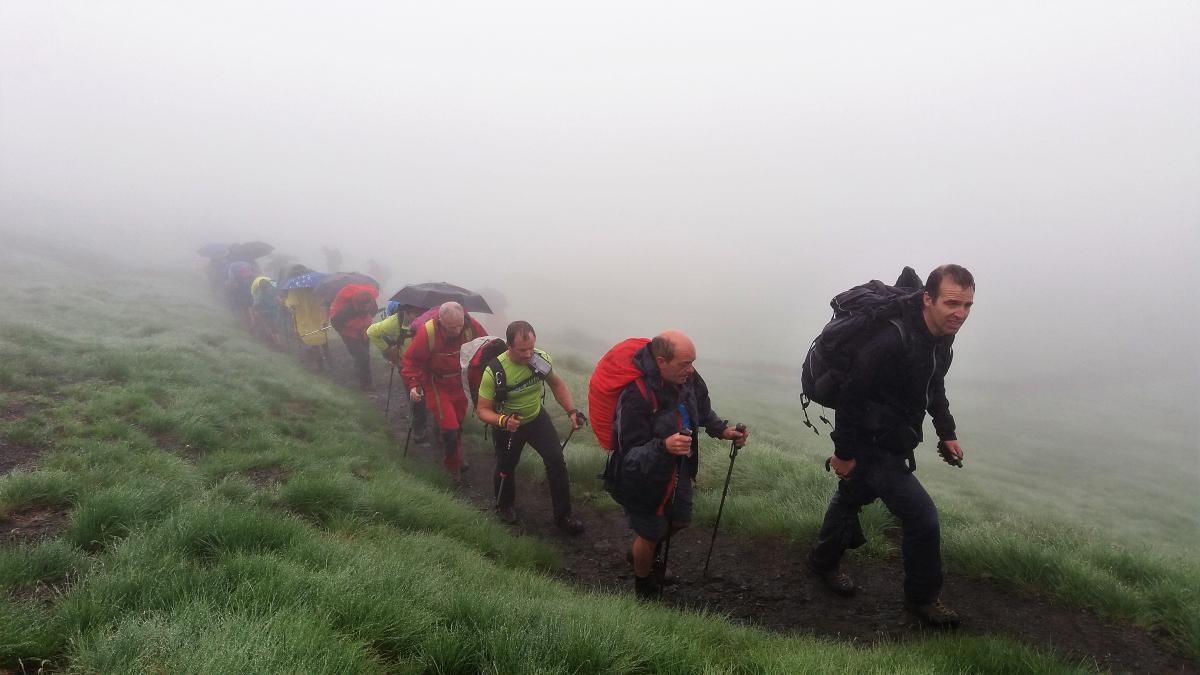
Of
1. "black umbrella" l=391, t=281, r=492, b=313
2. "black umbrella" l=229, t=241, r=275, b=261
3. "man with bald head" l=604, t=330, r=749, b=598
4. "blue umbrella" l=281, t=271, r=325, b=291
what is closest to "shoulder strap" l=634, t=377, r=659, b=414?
"man with bald head" l=604, t=330, r=749, b=598

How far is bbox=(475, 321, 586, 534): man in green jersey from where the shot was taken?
313 inches

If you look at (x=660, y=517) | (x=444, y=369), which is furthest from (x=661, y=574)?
(x=444, y=369)

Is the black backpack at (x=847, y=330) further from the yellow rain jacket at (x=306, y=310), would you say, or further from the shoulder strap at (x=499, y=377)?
the yellow rain jacket at (x=306, y=310)

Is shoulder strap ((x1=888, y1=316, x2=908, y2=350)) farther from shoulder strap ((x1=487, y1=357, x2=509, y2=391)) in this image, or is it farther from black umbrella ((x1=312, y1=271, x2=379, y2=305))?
black umbrella ((x1=312, y1=271, x2=379, y2=305))

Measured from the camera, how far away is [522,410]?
27.5 feet

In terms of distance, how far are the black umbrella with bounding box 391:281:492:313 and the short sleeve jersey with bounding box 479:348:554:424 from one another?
4.44 m

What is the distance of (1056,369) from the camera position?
2534 inches

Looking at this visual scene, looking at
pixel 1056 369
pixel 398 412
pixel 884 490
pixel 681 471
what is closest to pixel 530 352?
pixel 681 471

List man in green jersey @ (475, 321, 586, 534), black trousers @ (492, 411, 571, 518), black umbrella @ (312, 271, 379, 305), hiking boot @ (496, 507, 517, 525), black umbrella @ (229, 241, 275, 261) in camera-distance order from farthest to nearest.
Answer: black umbrella @ (229, 241, 275, 261) < black umbrella @ (312, 271, 379, 305) < hiking boot @ (496, 507, 517, 525) < black trousers @ (492, 411, 571, 518) < man in green jersey @ (475, 321, 586, 534)

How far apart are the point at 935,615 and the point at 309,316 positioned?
18.4 metres

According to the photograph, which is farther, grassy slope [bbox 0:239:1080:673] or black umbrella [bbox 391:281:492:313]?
black umbrella [bbox 391:281:492:313]

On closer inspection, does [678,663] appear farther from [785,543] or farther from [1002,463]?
[1002,463]

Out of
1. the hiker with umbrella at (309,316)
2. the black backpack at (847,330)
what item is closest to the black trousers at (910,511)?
the black backpack at (847,330)

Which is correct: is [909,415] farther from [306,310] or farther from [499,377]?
[306,310]
